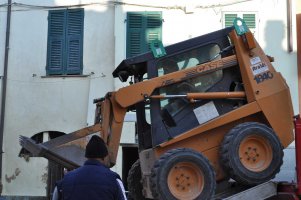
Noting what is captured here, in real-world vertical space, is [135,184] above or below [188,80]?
below

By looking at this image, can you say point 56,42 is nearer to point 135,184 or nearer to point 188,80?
point 135,184

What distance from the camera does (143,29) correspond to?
40.4ft

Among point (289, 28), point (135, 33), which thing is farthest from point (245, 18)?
point (135, 33)

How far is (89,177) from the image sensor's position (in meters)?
3.47

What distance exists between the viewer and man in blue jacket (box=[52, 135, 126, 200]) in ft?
11.3

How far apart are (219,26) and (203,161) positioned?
7406 millimetres

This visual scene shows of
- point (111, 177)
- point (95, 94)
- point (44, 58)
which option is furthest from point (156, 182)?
point (44, 58)

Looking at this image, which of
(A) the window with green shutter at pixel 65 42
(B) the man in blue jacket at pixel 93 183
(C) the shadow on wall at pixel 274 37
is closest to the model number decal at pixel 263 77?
(B) the man in blue jacket at pixel 93 183

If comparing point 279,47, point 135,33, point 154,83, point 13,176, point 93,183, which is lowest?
point 13,176

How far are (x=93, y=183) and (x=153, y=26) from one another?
920 cm

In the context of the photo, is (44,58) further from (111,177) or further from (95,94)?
(111,177)

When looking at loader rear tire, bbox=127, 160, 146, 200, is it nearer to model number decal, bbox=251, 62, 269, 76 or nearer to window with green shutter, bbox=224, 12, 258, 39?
model number decal, bbox=251, 62, 269, 76

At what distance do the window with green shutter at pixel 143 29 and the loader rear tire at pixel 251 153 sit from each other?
7186 mm

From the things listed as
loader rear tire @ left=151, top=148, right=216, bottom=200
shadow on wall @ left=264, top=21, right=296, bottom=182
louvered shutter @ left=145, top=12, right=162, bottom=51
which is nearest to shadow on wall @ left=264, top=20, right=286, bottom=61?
shadow on wall @ left=264, top=21, right=296, bottom=182
